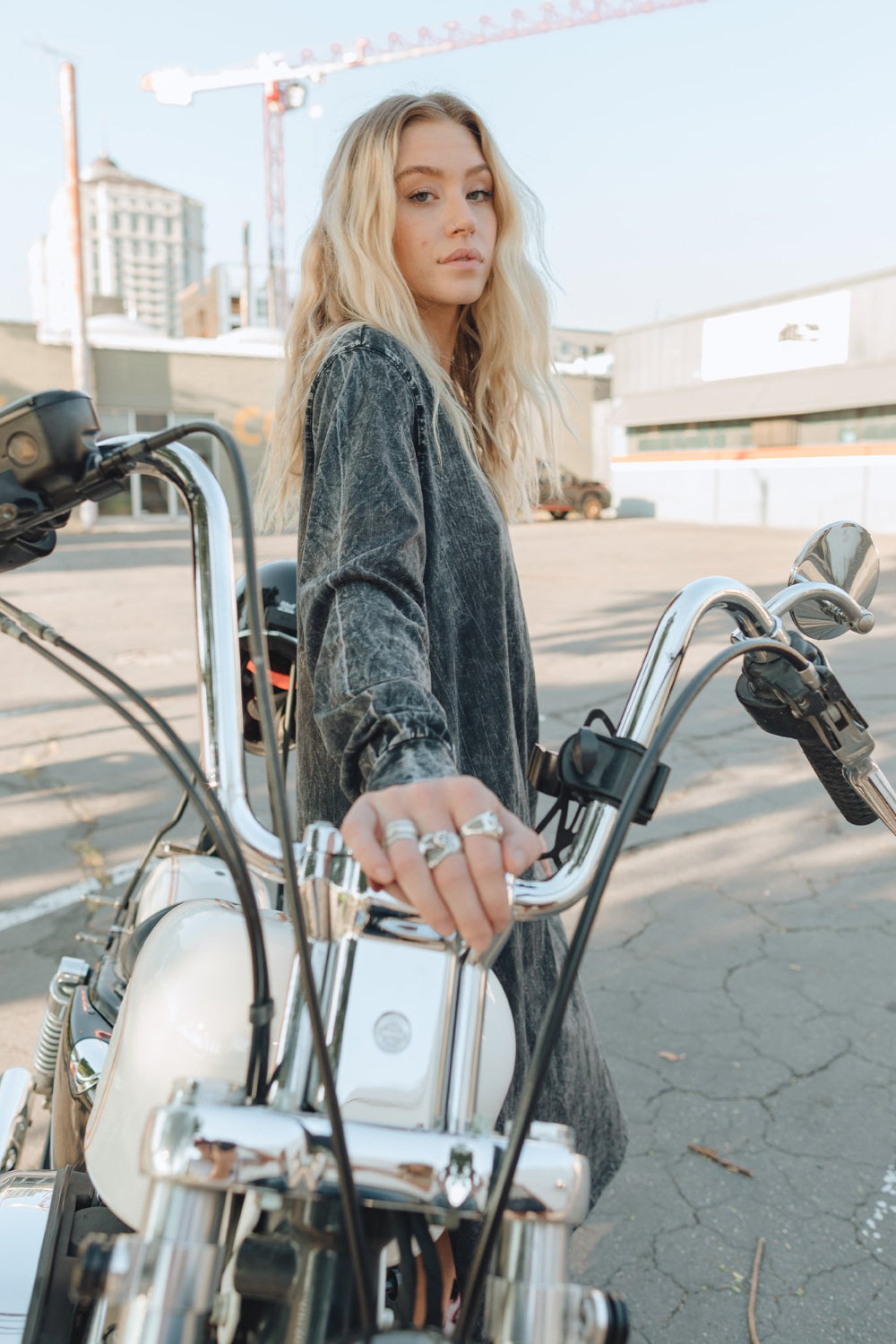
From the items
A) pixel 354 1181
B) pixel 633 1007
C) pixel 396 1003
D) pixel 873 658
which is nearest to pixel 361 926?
pixel 396 1003

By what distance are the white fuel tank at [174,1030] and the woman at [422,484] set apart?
15 cm

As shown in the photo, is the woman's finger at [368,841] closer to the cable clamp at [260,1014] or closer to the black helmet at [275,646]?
the cable clamp at [260,1014]

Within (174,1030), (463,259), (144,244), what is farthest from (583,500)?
(144,244)

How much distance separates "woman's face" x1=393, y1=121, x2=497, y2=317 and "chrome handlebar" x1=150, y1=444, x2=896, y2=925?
0.56 meters

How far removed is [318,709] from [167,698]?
5.91 metres

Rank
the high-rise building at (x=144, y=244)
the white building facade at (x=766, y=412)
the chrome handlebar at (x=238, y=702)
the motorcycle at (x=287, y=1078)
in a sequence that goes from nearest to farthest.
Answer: the motorcycle at (x=287, y=1078)
the chrome handlebar at (x=238, y=702)
the white building facade at (x=766, y=412)
the high-rise building at (x=144, y=244)

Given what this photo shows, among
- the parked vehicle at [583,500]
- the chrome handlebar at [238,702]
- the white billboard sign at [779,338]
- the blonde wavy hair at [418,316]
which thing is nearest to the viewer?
the chrome handlebar at [238,702]

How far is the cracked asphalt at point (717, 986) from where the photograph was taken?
2.14 metres

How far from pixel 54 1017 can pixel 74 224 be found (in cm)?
2191

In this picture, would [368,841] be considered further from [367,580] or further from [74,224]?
[74,224]

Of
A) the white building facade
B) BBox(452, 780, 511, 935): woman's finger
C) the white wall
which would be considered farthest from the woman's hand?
the white building facade

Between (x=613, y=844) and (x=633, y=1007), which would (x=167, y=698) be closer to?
(x=633, y=1007)

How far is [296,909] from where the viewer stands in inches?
27.0

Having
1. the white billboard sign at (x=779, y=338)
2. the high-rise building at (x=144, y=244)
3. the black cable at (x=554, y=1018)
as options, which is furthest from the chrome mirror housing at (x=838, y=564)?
the high-rise building at (x=144, y=244)
